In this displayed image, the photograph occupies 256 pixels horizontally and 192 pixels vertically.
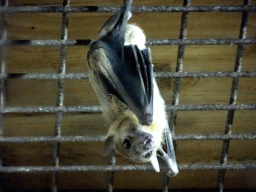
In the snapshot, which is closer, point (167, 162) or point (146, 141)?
point (146, 141)

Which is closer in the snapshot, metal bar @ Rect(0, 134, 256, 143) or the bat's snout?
the bat's snout

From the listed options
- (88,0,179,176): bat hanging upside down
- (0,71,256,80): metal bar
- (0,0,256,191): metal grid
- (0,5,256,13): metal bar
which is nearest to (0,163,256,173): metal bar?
(0,0,256,191): metal grid

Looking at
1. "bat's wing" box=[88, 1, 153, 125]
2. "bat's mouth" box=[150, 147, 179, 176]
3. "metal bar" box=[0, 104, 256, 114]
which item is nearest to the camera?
"bat's wing" box=[88, 1, 153, 125]

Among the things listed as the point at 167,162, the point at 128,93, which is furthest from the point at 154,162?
the point at 128,93

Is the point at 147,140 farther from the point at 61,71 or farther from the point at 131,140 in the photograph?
the point at 61,71

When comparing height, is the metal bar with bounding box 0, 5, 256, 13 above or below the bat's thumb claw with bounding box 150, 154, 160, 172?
above

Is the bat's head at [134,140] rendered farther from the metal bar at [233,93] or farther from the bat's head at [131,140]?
the metal bar at [233,93]

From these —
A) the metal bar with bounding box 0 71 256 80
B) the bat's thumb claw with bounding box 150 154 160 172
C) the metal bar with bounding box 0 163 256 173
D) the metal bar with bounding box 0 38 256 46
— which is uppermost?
the metal bar with bounding box 0 38 256 46

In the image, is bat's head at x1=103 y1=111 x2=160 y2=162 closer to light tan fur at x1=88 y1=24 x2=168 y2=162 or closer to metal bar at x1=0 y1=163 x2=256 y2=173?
light tan fur at x1=88 y1=24 x2=168 y2=162
